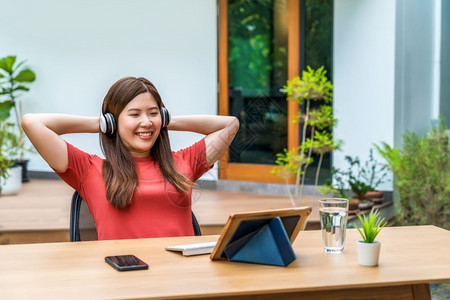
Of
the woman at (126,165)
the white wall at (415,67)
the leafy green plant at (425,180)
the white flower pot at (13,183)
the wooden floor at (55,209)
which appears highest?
the white wall at (415,67)

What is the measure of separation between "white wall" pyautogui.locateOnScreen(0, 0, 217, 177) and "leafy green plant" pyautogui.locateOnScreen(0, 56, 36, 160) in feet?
0.39

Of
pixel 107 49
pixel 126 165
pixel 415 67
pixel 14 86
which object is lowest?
pixel 126 165

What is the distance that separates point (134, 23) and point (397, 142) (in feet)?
10.1

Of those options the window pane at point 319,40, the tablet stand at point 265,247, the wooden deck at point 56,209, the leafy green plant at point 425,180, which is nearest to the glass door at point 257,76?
the window pane at point 319,40

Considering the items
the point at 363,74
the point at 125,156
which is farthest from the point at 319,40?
the point at 125,156

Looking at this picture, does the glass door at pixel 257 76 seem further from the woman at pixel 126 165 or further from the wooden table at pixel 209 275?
the wooden table at pixel 209 275

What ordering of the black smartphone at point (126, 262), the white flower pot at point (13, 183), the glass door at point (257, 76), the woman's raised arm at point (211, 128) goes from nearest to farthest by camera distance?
the black smartphone at point (126, 262) → the woman's raised arm at point (211, 128) → the glass door at point (257, 76) → the white flower pot at point (13, 183)

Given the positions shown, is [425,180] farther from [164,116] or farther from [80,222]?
[80,222]

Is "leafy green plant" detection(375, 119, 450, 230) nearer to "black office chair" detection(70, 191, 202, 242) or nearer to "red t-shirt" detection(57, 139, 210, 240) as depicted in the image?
"red t-shirt" detection(57, 139, 210, 240)

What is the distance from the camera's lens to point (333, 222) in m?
1.80

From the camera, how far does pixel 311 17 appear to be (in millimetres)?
5770

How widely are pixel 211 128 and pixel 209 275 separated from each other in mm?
1093

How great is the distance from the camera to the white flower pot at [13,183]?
6062 mm

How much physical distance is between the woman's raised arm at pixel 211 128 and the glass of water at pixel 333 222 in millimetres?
760
